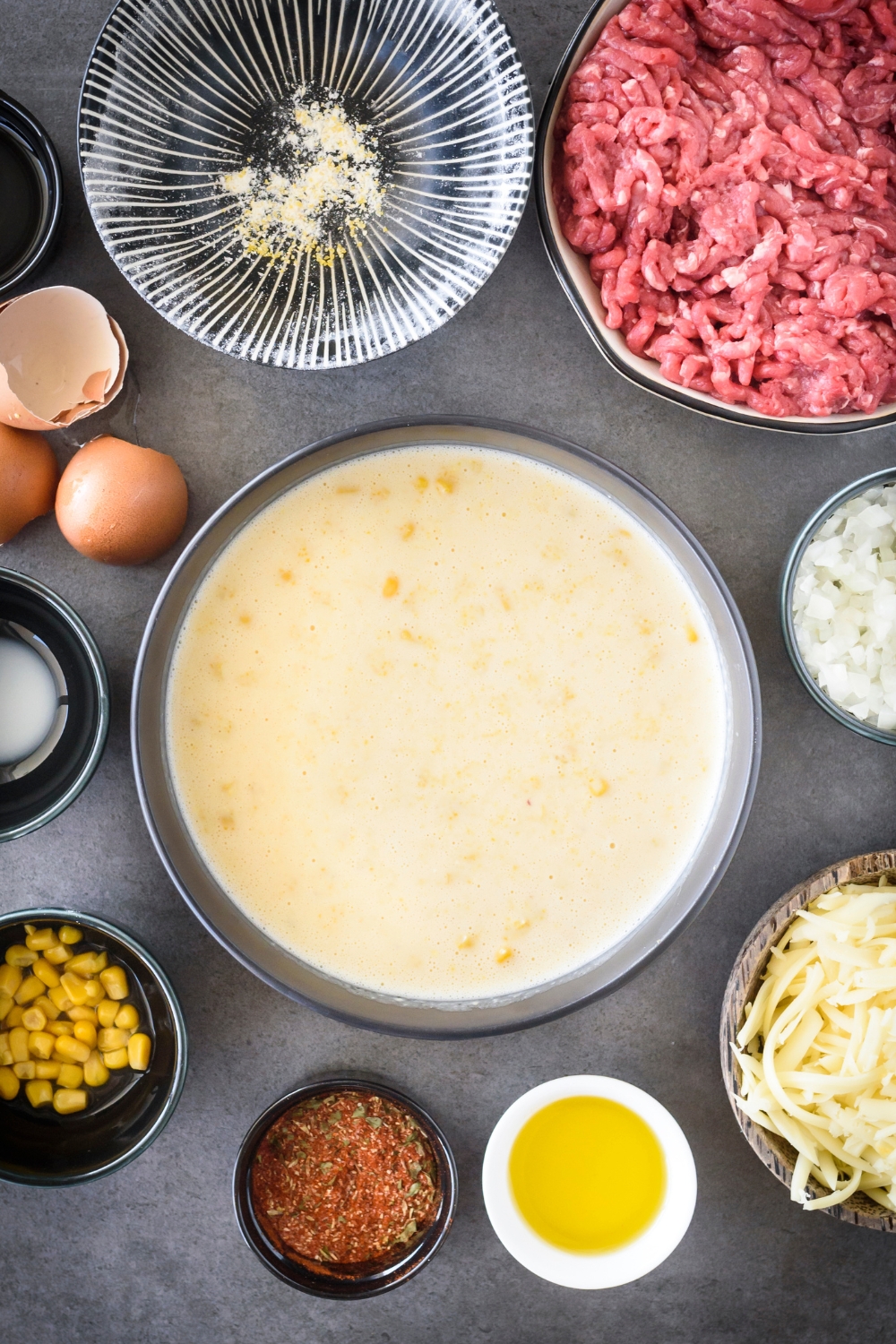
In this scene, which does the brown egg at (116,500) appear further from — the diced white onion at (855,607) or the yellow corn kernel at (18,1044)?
the diced white onion at (855,607)

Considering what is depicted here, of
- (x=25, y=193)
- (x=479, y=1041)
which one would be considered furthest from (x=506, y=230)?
(x=479, y=1041)

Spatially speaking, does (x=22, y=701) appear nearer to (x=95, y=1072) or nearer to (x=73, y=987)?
(x=73, y=987)

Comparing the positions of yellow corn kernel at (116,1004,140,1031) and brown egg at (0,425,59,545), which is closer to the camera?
brown egg at (0,425,59,545)

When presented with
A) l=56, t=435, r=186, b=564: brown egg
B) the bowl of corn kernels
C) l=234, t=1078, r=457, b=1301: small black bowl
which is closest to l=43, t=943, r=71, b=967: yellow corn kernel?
the bowl of corn kernels

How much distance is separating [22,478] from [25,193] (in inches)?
22.5

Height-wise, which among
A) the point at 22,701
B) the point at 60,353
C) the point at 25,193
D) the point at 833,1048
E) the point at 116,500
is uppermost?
the point at 25,193

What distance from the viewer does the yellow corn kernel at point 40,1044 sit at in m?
1.76

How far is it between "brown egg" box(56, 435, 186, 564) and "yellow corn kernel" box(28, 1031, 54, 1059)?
89cm

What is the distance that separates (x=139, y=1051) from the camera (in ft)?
5.79

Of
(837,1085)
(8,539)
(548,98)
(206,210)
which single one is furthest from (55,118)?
(837,1085)

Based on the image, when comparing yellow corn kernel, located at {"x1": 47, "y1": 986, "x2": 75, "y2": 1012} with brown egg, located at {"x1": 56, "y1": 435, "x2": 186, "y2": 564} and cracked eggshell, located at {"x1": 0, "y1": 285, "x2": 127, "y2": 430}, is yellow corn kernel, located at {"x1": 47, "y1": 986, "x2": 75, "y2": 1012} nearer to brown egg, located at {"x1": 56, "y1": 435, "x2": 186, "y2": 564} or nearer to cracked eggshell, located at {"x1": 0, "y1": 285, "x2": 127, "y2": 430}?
brown egg, located at {"x1": 56, "y1": 435, "x2": 186, "y2": 564}

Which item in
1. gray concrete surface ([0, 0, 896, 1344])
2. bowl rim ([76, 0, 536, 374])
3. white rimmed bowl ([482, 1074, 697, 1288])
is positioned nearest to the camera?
bowl rim ([76, 0, 536, 374])

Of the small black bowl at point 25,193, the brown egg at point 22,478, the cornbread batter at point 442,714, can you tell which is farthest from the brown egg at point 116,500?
the small black bowl at point 25,193

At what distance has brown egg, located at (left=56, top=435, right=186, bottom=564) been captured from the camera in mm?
1636
